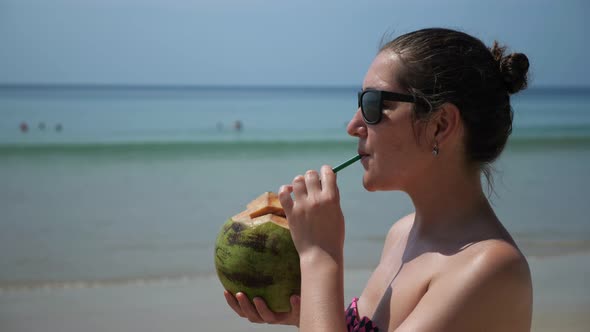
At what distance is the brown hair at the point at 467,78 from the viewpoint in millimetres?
1509

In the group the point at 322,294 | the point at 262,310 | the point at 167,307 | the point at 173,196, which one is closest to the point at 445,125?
the point at 322,294

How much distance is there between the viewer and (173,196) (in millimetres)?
9195

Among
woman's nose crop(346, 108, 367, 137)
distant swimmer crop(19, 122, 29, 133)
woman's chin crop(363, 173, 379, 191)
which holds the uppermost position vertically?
woman's nose crop(346, 108, 367, 137)

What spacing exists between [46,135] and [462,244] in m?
17.8

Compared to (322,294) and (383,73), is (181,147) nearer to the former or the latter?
(383,73)

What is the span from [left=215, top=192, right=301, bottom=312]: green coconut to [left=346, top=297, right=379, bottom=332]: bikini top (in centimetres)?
15

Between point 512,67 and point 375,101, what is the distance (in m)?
0.33

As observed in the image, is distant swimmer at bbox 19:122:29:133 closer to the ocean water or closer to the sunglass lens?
the ocean water

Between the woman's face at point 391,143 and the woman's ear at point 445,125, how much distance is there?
0.09ft

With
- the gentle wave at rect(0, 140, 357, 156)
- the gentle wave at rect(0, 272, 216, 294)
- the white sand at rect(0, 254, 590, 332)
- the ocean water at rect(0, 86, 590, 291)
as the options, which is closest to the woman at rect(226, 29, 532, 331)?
the ocean water at rect(0, 86, 590, 291)

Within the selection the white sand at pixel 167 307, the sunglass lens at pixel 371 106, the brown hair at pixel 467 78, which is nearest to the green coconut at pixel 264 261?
the sunglass lens at pixel 371 106

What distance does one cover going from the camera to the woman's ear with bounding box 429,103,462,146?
4.96ft

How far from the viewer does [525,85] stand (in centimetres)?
166

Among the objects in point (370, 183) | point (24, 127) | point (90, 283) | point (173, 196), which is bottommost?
point (24, 127)
